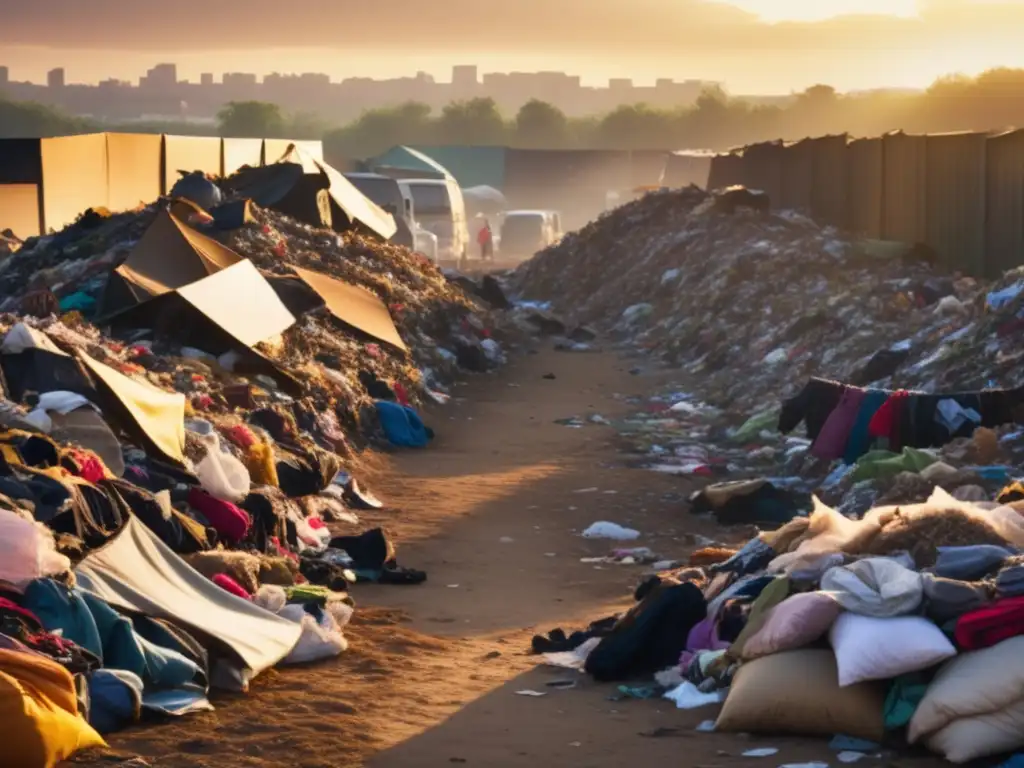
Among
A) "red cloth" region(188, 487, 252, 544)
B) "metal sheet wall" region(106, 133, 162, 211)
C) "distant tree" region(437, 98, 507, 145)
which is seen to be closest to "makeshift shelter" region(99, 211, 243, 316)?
"red cloth" region(188, 487, 252, 544)

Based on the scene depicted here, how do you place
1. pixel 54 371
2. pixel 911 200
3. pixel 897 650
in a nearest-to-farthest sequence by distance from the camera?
pixel 897 650, pixel 54 371, pixel 911 200

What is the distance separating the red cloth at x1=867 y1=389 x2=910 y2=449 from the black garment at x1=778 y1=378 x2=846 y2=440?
32.1 inches

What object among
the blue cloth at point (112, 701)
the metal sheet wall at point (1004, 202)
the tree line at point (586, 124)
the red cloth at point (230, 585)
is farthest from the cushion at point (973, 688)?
the tree line at point (586, 124)

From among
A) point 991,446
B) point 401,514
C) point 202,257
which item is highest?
point 202,257

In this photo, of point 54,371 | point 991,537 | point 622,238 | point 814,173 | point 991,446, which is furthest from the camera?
point 622,238

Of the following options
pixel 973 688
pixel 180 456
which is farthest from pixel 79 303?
pixel 973 688

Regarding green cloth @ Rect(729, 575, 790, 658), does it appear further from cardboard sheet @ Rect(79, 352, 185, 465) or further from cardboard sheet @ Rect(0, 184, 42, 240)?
cardboard sheet @ Rect(0, 184, 42, 240)

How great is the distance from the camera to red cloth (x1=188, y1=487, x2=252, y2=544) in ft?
31.1

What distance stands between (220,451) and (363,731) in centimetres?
441

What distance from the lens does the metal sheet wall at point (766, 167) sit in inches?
1224

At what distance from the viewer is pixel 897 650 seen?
6273mm

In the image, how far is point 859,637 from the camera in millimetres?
6398

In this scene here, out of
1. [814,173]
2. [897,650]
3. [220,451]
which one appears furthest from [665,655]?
[814,173]

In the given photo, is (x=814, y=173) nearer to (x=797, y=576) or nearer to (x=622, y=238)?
(x=622, y=238)
